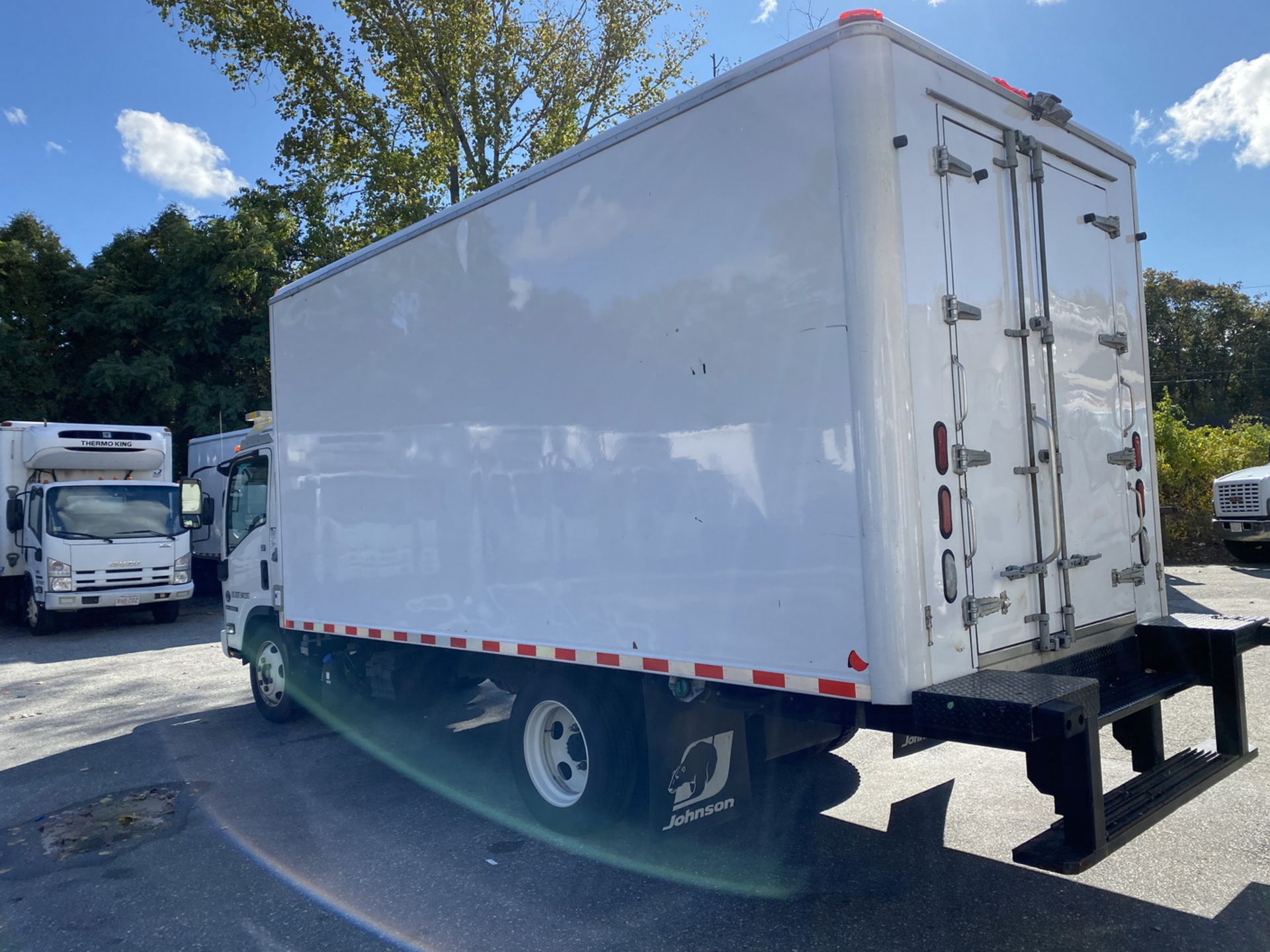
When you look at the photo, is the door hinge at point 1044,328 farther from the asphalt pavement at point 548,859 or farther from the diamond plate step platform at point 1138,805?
the asphalt pavement at point 548,859

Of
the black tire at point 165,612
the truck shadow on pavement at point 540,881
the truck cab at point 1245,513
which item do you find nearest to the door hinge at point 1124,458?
the truck shadow on pavement at point 540,881

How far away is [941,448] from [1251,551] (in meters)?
14.5

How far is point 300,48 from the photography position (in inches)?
678

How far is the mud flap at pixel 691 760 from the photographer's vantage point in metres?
4.39

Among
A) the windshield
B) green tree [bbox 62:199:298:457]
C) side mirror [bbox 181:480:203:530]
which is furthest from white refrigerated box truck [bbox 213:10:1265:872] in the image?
green tree [bbox 62:199:298:457]

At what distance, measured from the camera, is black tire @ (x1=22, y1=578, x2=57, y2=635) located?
14.6m

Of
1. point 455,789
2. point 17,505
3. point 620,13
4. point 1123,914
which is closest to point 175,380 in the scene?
point 17,505

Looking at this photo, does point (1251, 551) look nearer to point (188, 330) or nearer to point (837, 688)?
point (837, 688)

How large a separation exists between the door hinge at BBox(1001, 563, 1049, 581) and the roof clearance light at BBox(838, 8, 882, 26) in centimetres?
232

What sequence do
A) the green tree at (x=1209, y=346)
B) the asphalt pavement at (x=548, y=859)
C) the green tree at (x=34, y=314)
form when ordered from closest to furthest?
the asphalt pavement at (x=548, y=859)
the green tree at (x=34, y=314)
the green tree at (x=1209, y=346)

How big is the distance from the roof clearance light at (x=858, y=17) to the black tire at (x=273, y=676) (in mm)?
6238

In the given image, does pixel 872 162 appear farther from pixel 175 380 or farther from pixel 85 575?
pixel 175 380

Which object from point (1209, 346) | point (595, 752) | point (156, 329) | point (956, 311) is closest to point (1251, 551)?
point (956, 311)

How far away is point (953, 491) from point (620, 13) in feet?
53.7
